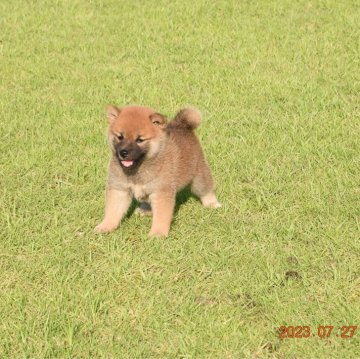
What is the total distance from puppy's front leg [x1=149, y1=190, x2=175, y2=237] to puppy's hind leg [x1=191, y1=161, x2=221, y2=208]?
0.54m

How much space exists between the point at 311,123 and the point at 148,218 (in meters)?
2.87

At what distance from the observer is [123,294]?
4.36m

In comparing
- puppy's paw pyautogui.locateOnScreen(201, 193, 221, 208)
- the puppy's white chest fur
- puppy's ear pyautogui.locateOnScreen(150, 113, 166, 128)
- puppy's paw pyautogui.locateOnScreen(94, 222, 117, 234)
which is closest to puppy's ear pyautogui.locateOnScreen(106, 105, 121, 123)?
puppy's ear pyautogui.locateOnScreen(150, 113, 166, 128)

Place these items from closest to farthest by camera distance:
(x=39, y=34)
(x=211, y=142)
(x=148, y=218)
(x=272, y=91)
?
(x=148, y=218), (x=211, y=142), (x=272, y=91), (x=39, y=34)

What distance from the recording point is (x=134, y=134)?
491 centimetres

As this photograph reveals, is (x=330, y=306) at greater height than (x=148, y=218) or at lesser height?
greater

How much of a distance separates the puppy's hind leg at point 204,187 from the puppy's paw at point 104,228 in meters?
0.90

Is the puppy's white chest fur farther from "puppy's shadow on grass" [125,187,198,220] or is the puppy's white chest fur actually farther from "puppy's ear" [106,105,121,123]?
"puppy's ear" [106,105,121,123]

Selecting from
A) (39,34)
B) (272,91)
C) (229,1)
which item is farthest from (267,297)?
(229,1)

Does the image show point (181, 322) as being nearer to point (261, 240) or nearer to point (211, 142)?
point (261, 240)

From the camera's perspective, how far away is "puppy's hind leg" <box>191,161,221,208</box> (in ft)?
18.6

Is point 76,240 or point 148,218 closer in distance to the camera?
point 76,240
